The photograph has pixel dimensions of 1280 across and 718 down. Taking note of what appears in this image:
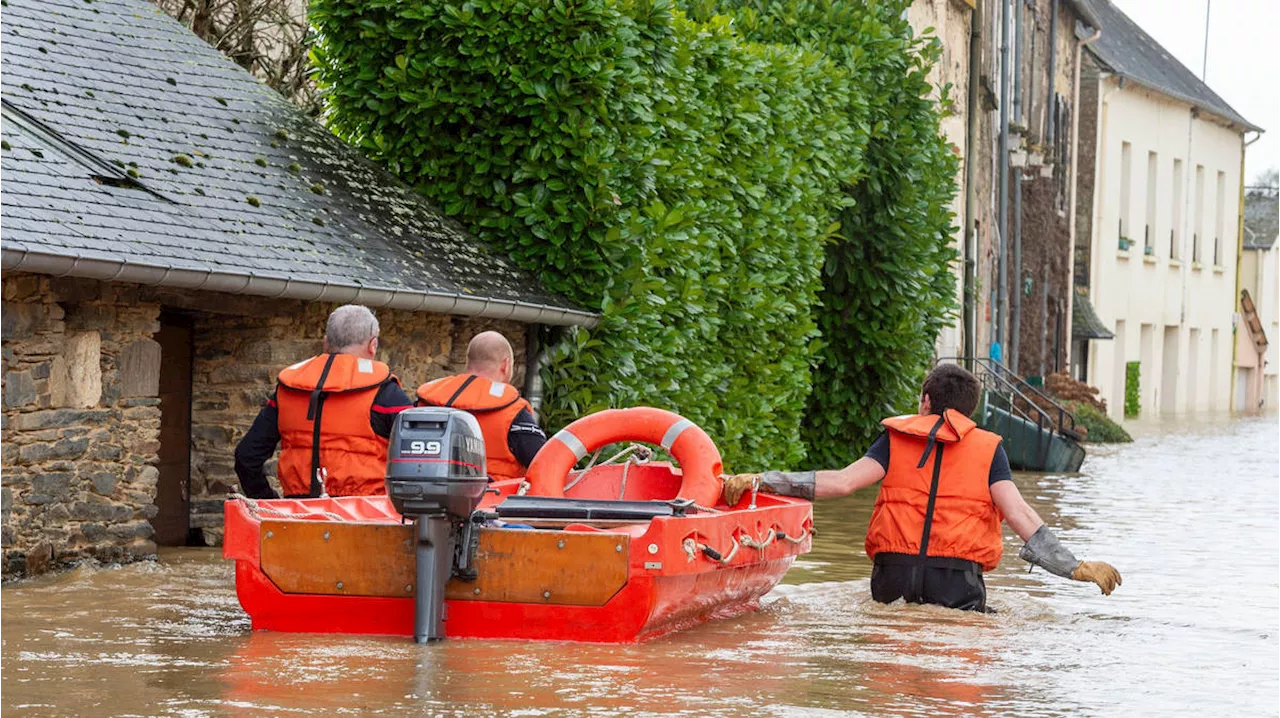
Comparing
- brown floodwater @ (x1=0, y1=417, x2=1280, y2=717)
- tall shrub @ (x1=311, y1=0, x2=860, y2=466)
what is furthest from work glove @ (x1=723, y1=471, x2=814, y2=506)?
tall shrub @ (x1=311, y1=0, x2=860, y2=466)

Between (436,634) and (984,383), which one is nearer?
(436,634)

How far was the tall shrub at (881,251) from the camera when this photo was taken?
69.1ft

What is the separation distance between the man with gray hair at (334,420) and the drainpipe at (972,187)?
63.0 feet

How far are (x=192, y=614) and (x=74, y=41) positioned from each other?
484 cm

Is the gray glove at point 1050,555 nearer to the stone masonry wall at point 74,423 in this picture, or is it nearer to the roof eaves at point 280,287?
the roof eaves at point 280,287

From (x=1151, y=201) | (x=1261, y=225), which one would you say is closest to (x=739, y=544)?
(x=1151, y=201)

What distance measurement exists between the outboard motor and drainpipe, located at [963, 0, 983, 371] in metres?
20.2

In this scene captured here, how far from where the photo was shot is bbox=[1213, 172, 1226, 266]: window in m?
49.8

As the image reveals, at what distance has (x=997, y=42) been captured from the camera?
32.6m

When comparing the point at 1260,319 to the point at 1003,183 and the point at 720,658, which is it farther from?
the point at 720,658

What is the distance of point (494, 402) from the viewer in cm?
966

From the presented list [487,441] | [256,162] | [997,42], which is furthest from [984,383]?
[487,441]

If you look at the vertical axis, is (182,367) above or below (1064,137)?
below

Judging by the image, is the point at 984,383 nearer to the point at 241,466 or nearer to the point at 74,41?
the point at 74,41
